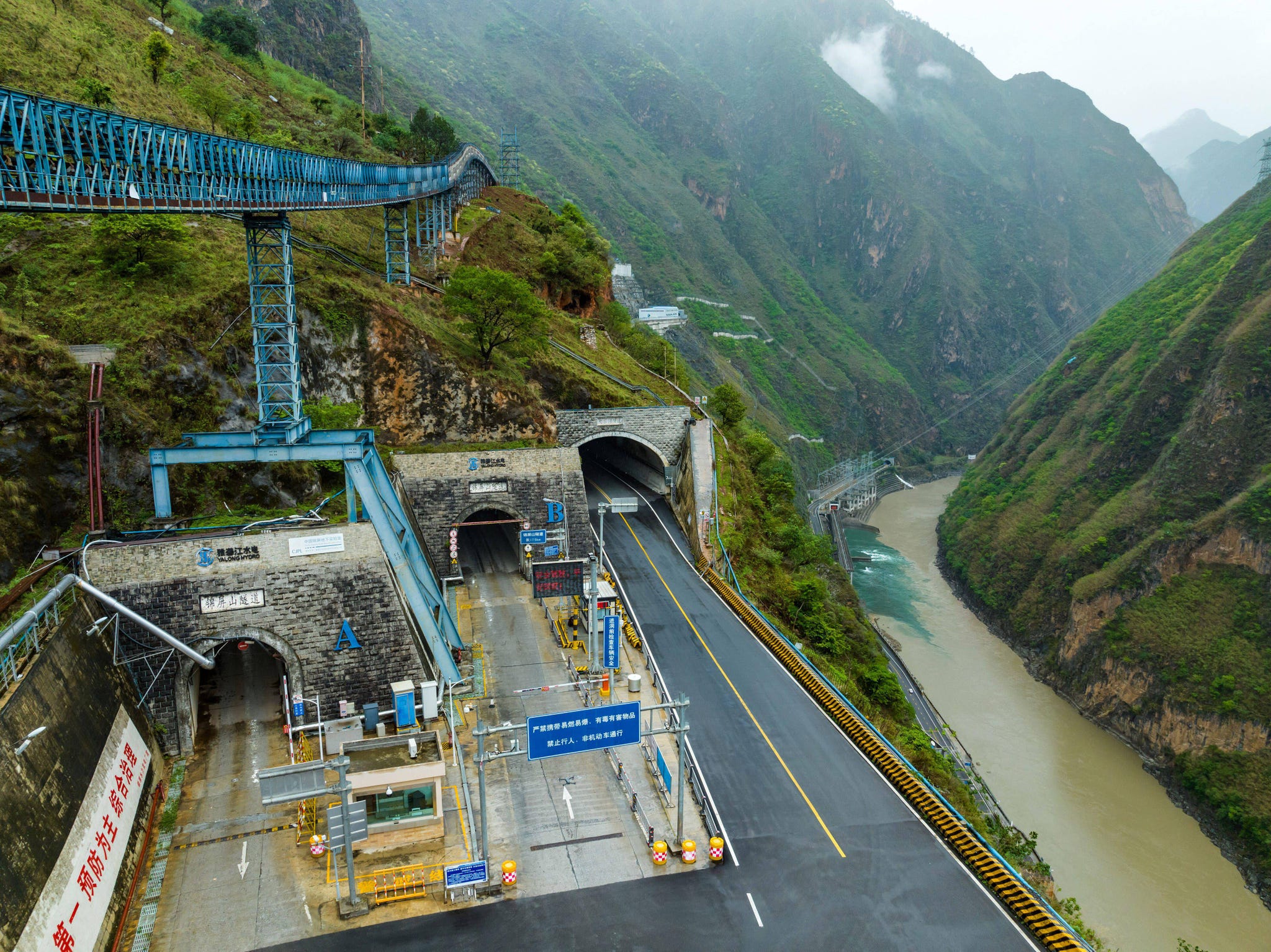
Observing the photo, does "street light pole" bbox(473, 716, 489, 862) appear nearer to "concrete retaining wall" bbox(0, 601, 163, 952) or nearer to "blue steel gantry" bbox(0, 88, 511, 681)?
"concrete retaining wall" bbox(0, 601, 163, 952)

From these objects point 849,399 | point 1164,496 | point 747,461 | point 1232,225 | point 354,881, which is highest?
point 849,399

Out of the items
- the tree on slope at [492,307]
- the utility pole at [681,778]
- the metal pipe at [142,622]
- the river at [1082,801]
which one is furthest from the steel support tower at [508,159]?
the utility pole at [681,778]

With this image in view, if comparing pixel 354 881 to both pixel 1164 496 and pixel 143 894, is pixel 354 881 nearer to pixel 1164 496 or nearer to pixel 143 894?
pixel 143 894

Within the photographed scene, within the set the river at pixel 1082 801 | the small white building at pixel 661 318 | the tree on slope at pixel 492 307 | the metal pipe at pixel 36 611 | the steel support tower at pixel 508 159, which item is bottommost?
the river at pixel 1082 801

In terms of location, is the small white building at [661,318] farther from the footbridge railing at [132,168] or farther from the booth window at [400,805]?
the booth window at [400,805]

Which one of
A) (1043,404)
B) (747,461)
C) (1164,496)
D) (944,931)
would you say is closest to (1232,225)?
(1043,404)

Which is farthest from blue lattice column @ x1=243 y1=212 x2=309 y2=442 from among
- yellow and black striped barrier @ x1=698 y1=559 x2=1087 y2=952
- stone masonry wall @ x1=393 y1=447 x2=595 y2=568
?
yellow and black striped barrier @ x1=698 y1=559 x2=1087 y2=952

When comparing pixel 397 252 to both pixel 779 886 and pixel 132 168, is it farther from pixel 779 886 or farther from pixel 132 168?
pixel 779 886
